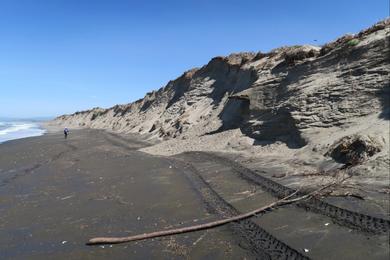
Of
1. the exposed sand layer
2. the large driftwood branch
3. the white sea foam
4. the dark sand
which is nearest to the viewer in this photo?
the dark sand

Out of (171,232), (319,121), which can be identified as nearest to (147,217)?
(171,232)

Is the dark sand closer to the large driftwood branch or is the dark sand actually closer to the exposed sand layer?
the large driftwood branch

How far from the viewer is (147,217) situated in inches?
372

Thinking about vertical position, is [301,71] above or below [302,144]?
above

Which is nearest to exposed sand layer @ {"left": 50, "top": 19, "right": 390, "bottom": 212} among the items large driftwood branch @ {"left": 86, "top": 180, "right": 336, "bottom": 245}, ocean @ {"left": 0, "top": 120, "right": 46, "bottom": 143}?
large driftwood branch @ {"left": 86, "top": 180, "right": 336, "bottom": 245}

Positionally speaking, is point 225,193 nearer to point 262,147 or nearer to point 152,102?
point 262,147

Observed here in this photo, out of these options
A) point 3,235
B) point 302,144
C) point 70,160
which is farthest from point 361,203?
point 70,160

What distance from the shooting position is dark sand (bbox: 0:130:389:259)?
6.73 meters

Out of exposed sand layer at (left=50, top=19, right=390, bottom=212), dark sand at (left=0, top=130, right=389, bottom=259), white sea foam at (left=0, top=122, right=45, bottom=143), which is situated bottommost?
white sea foam at (left=0, top=122, right=45, bottom=143)

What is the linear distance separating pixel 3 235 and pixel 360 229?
7220 mm

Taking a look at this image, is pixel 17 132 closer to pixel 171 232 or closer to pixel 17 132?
pixel 17 132

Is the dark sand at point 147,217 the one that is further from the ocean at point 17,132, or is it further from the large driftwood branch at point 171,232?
the ocean at point 17,132

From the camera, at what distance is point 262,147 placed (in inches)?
617

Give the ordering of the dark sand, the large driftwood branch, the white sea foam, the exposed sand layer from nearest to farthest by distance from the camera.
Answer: the dark sand < the large driftwood branch < the exposed sand layer < the white sea foam
